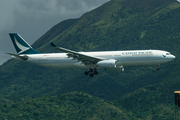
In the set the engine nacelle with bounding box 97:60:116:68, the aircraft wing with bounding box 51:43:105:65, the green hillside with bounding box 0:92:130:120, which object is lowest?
the green hillside with bounding box 0:92:130:120

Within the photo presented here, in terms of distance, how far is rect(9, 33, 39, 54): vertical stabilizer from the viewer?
83812 mm

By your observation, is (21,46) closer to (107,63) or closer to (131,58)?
(107,63)

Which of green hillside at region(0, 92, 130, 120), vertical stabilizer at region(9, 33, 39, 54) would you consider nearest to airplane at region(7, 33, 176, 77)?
vertical stabilizer at region(9, 33, 39, 54)

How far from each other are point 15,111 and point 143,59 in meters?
102

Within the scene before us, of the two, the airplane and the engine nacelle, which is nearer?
the engine nacelle

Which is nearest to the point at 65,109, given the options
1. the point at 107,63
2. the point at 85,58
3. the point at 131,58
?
the point at 85,58

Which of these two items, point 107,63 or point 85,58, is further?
point 85,58

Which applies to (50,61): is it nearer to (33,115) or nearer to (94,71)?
(94,71)

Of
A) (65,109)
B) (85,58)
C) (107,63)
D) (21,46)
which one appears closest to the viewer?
(107,63)

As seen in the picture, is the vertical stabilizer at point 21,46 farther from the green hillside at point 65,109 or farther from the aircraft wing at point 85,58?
the green hillside at point 65,109

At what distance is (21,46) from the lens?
84875 mm

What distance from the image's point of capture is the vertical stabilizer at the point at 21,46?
83812mm

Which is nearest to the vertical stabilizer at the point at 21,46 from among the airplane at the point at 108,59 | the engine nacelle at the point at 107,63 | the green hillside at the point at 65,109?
the airplane at the point at 108,59

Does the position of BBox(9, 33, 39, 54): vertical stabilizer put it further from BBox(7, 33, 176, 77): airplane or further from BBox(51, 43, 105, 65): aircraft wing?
BBox(51, 43, 105, 65): aircraft wing
